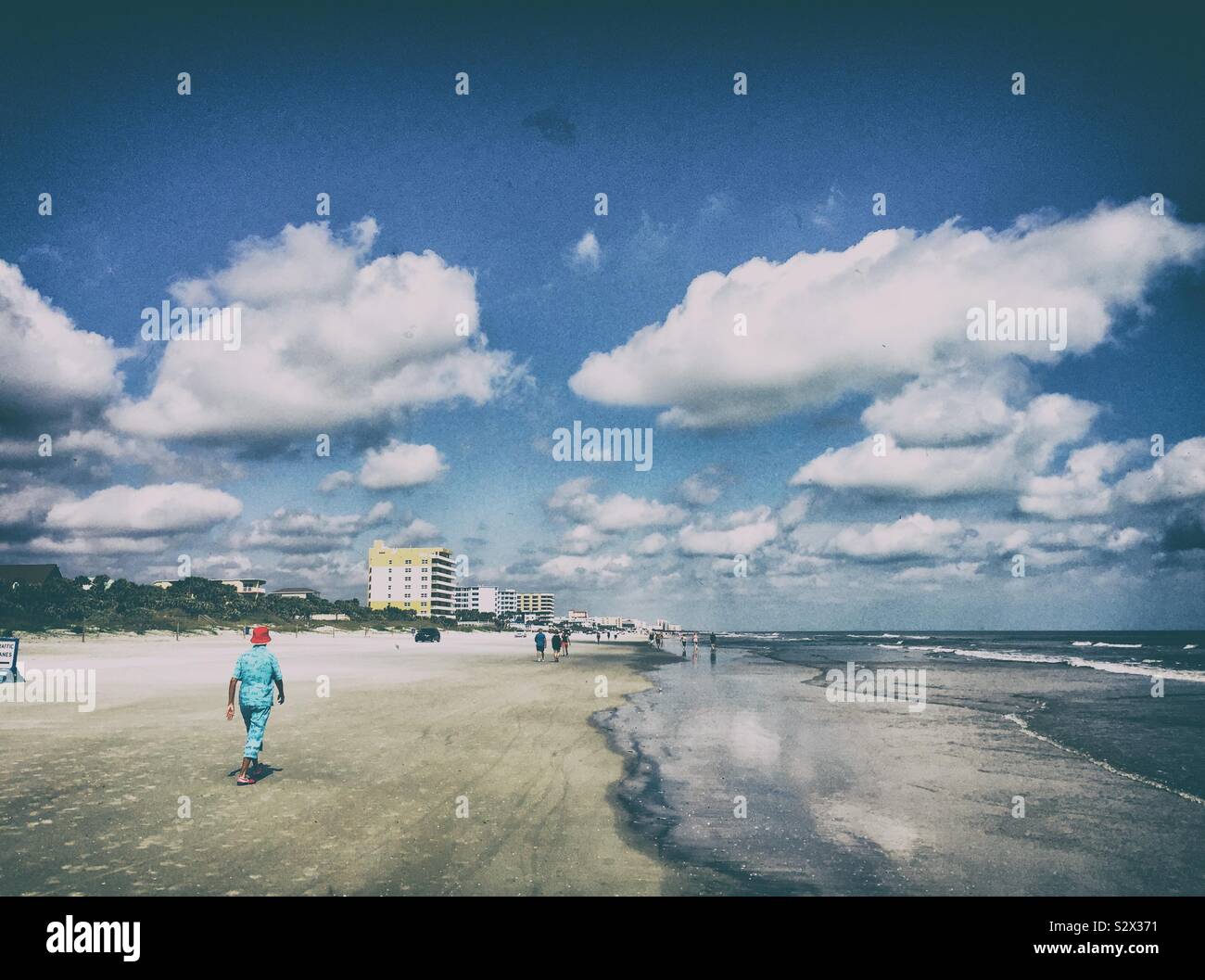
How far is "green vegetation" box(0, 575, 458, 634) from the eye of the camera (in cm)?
6184

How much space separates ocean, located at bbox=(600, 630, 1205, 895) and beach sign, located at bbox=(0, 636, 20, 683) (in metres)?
19.9

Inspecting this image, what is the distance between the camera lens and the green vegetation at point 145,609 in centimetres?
6184

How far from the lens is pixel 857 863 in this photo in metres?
8.34

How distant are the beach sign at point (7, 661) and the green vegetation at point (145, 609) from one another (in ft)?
51.2

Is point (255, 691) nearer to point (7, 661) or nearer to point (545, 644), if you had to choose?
point (7, 661)

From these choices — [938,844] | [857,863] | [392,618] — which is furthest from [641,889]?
[392,618]

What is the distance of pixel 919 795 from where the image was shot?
39.3 feet

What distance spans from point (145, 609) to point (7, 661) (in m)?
60.9
